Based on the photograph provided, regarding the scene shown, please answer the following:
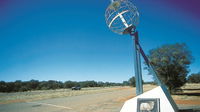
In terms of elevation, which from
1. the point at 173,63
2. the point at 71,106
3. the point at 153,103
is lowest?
the point at 71,106

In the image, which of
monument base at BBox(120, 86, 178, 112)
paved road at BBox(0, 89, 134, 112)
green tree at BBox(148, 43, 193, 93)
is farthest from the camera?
green tree at BBox(148, 43, 193, 93)

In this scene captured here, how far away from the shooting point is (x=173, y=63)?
23609mm

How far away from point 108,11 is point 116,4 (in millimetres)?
619

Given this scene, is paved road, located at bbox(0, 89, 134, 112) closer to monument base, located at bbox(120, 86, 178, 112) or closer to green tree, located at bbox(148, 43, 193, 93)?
monument base, located at bbox(120, 86, 178, 112)

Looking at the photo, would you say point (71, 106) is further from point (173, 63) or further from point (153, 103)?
point (173, 63)

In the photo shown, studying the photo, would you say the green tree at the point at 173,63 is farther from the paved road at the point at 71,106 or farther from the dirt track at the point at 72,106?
the paved road at the point at 71,106

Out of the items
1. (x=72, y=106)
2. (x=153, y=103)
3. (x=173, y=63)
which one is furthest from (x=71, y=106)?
(x=173, y=63)

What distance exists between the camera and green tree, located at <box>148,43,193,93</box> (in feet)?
77.0

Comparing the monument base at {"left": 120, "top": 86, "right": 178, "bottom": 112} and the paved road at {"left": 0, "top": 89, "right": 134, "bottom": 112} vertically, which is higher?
the monument base at {"left": 120, "top": 86, "right": 178, "bottom": 112}

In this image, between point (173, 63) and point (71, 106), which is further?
point (173, 63)

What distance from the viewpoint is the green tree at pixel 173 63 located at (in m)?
23.5

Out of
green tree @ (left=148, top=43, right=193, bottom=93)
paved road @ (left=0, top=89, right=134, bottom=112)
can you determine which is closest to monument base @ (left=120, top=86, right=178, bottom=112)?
paved road @ (left=0, top=89, right=134, bottom=112)

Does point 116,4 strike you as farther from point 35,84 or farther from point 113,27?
point 35,84

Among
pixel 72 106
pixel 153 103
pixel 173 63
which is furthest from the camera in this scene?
pixel 173 63
